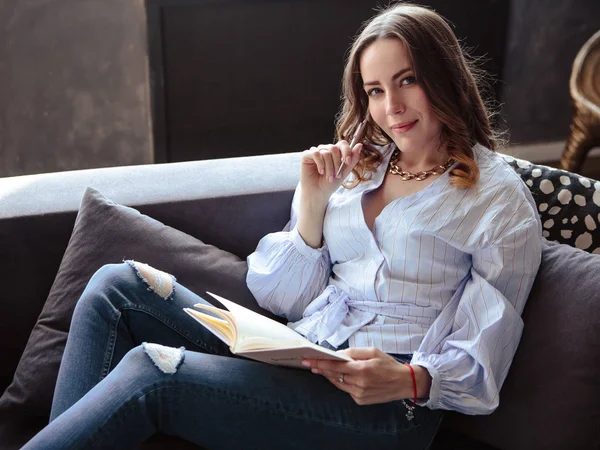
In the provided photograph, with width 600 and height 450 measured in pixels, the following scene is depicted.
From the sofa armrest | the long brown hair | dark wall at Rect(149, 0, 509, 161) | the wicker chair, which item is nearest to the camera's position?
the long brown hair

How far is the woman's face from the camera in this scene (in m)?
1.57

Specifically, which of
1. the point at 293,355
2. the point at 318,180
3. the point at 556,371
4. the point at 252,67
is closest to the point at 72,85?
the point at 252,67

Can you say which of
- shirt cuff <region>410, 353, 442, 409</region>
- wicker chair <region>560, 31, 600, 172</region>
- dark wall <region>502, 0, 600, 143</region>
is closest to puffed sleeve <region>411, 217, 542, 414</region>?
shirt cuff <region>410, 353, 442, 409</region>

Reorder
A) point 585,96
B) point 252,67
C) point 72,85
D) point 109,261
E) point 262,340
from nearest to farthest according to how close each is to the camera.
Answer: point 262,340, point 109,261, point 585,96, point 72,85, point 252,67

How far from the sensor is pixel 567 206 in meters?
1.74

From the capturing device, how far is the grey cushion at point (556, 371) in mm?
1447

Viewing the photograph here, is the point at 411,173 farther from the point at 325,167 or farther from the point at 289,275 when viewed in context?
the point at 289,275

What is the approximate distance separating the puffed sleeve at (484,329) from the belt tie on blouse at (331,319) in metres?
0.16

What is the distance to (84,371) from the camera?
151 centimetres

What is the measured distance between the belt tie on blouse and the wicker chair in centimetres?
164

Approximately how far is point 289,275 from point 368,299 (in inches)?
7.3

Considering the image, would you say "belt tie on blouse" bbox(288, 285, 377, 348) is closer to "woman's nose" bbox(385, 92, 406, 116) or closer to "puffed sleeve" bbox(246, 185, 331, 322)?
"puffed sleeve" bbox(246, 185, 331, 322)

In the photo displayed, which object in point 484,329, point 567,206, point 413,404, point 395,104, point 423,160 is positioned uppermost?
point 395,104

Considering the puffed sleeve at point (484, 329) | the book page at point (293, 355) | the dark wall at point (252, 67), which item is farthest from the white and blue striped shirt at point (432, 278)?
the dark wall at point (252, 67)
